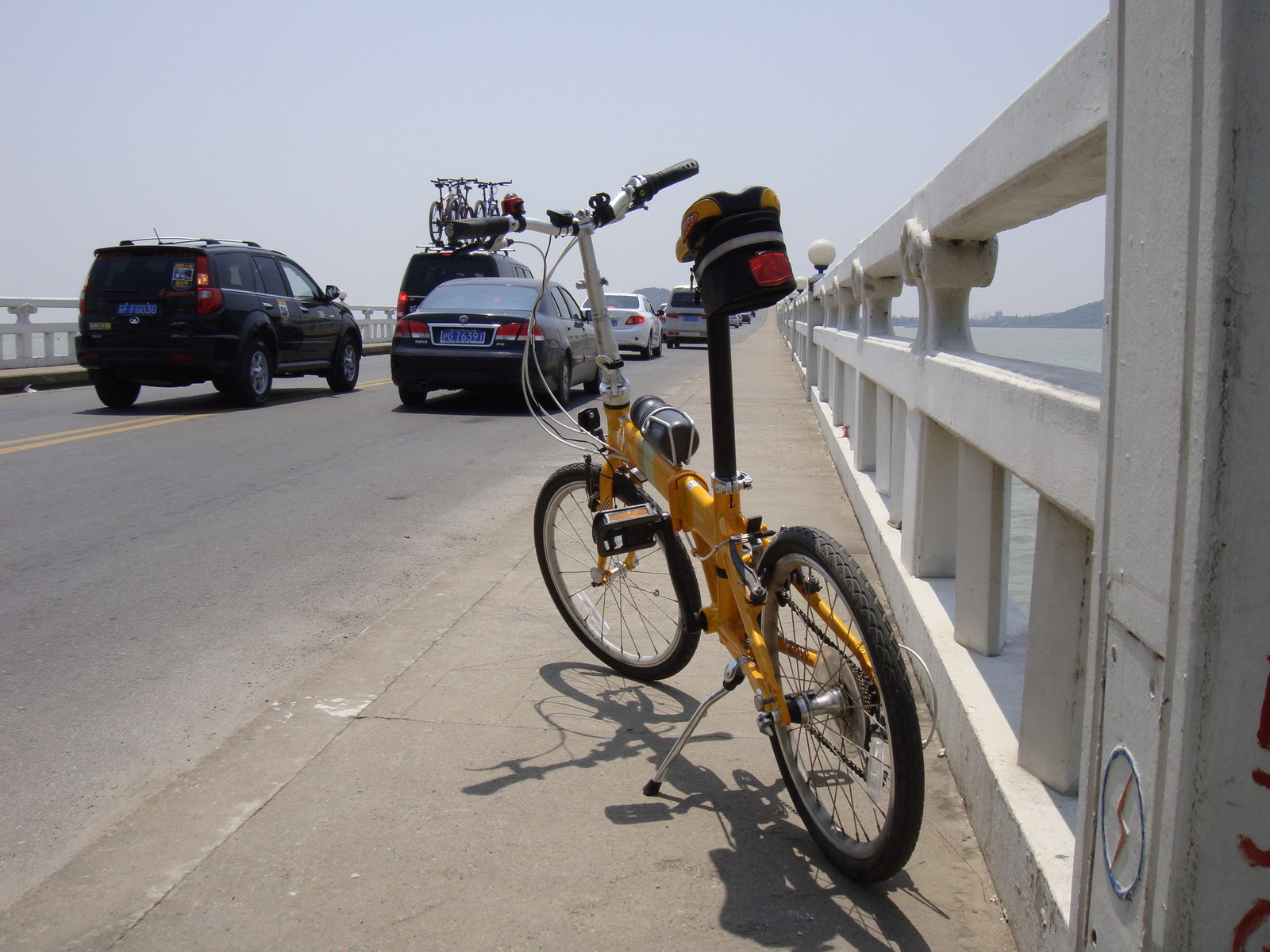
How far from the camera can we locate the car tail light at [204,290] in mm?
12109

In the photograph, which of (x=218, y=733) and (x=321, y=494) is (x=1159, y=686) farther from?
(x=321, y=494)

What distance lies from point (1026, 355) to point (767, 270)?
4.85ft

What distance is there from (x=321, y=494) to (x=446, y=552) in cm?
189

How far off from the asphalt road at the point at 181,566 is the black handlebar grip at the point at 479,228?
170 cm

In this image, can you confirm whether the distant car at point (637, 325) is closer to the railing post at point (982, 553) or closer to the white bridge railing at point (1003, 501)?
the white bridge railing at point (1003, 501)

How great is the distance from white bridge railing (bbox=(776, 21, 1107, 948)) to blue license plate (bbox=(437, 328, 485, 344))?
8621 millimetres

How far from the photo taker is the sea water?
3270 mm

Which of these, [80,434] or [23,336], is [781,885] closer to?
[80,434]

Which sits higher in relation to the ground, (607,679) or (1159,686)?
(1159,686)

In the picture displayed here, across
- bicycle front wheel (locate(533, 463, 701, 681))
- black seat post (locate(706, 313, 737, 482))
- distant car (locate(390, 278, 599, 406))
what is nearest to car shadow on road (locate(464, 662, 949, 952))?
bicycle front wheel (locate(533, 463, 701, 681))

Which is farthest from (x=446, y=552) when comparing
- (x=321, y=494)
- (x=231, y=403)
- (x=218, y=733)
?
(x=231, y=403)

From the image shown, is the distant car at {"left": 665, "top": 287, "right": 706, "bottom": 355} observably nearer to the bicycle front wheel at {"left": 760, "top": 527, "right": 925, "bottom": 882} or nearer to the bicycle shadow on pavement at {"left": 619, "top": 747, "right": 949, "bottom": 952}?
the bicycle shadow on pavement at {"left": 619, "top": 747, "right": 949, "bottom": 952}

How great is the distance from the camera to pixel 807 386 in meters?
13.6

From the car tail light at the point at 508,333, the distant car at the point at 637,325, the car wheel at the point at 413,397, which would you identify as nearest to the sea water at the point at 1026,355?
the car tail light at the point at 508,333
